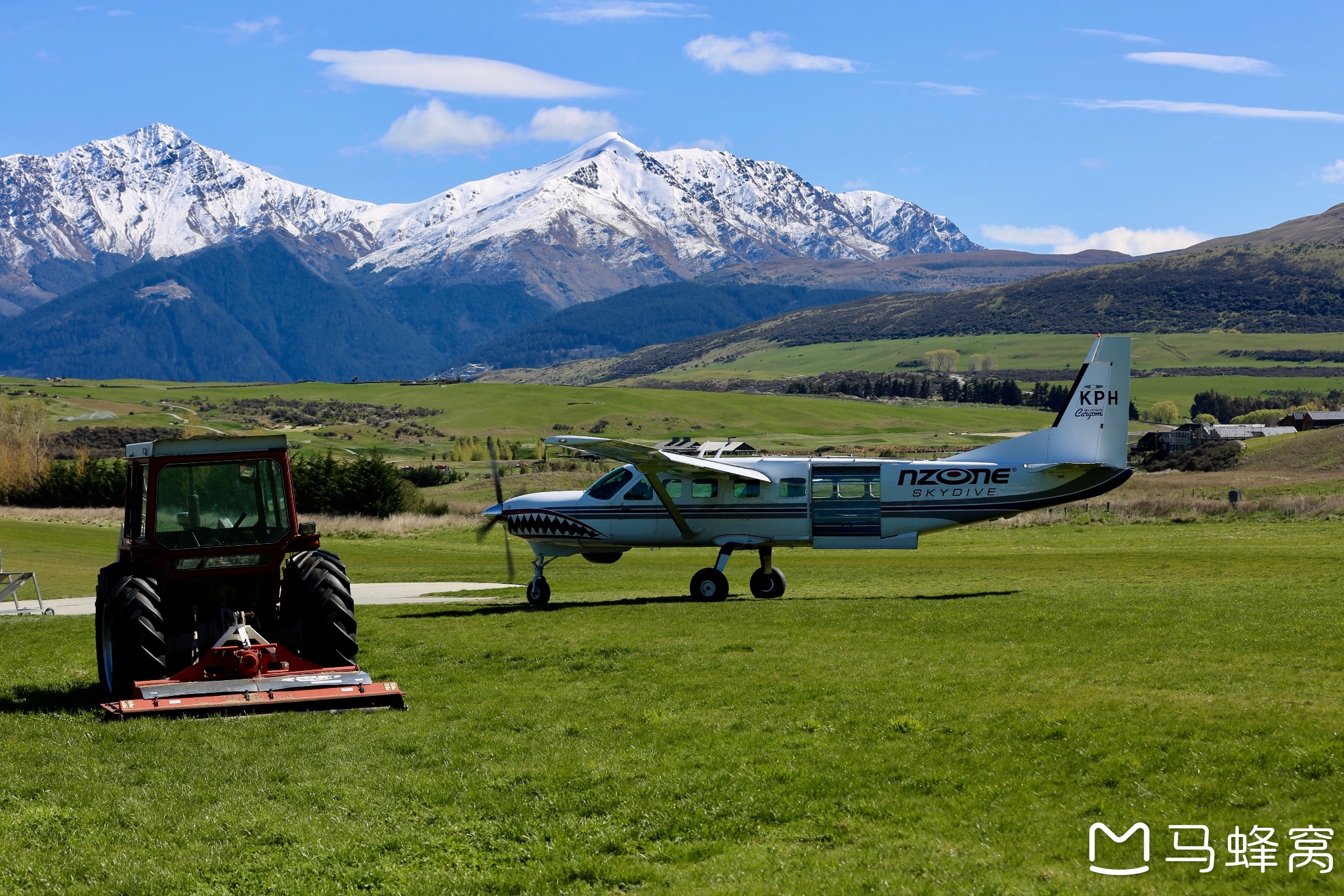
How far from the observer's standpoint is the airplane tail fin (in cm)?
2495

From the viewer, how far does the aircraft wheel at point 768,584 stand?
82.9ft

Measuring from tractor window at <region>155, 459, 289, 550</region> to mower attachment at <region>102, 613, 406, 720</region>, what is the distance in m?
1.03

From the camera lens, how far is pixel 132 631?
41.3ft

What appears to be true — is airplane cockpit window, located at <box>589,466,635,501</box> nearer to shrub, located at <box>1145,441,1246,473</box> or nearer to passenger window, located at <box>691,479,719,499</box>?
passenger window, located at <box>691,479,719,499</box>

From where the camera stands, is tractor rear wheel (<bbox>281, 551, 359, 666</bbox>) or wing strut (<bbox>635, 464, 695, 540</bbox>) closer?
tractor rear wheel (<bbox>281, 551, 359, 666</bbox>)

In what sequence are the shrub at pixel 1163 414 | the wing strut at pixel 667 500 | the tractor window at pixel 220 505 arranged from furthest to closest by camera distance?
the shrub at pixel 1163 414
the wing strut at pixel 667 500
the tractor window at pixel 220 505

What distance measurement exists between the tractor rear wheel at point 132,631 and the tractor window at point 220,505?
2.11 feet

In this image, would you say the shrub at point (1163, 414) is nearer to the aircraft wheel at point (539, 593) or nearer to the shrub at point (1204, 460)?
the shrub at point (1204, 460)

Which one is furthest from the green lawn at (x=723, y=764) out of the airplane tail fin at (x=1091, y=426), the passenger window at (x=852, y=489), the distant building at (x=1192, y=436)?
the distant building at (x=1192, y=436)

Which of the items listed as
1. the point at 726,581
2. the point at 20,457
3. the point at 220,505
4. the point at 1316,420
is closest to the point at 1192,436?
the point at 1316,420

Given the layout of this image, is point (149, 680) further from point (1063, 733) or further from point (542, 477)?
point (542, 477)

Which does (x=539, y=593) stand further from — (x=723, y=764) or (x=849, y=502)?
(x=723, y=764)

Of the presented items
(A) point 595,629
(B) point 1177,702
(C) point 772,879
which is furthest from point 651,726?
(A) point 595,629

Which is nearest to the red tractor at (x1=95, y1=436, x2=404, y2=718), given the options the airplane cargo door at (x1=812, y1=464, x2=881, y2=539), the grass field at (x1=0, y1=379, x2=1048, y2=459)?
the airplane cargo door at (x1=812, y1=464, x2=881, y2=539)
